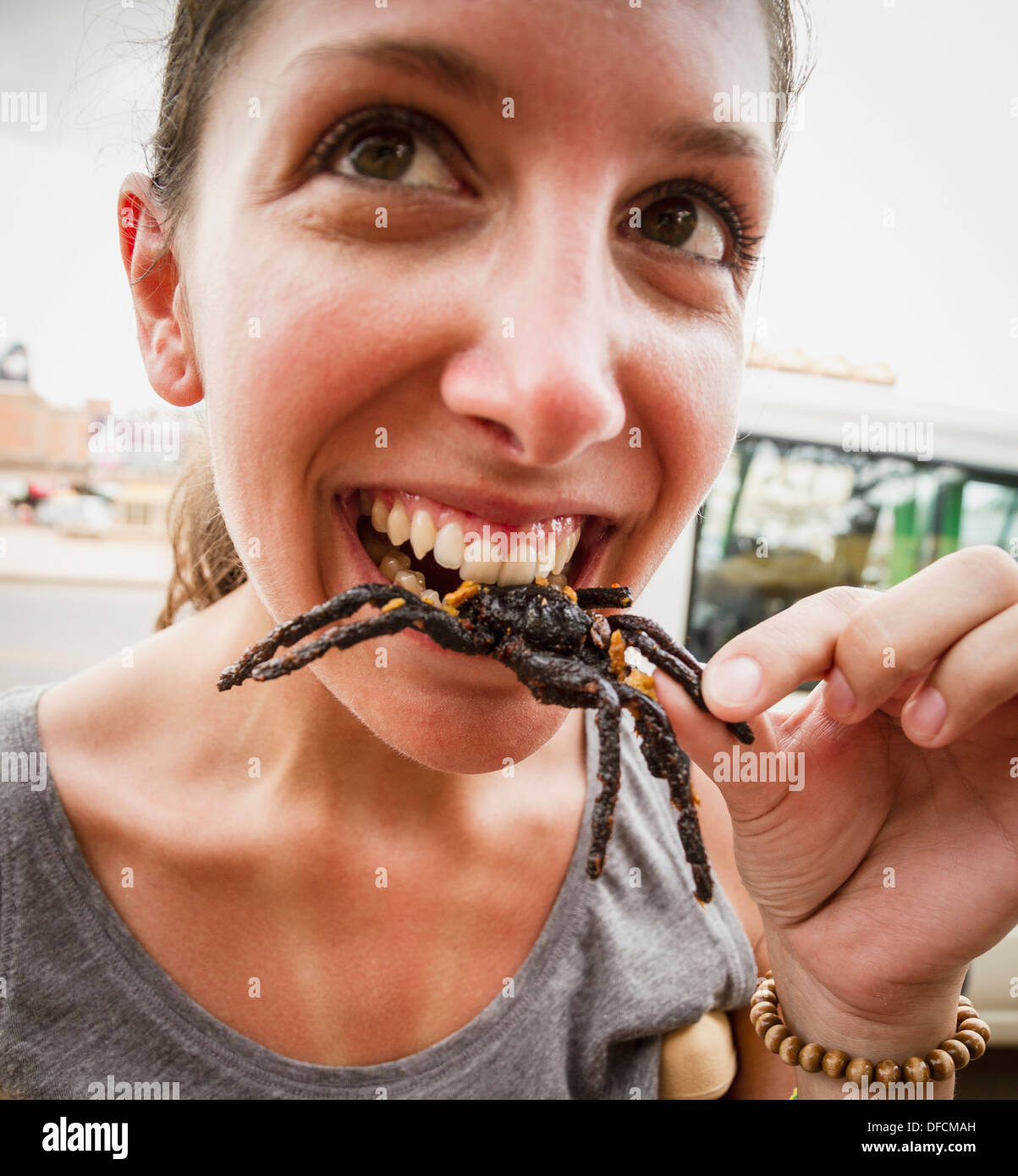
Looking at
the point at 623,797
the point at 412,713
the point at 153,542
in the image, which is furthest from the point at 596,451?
the point at 153,542

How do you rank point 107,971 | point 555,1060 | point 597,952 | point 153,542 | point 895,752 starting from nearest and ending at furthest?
1. point 895,752
2. point 107,971
3. point 555,1060
4. point 597,952
5. point 153,542

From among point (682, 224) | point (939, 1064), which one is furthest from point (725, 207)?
point (939, 1064)

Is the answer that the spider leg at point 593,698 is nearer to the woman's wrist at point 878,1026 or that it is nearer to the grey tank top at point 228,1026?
the woman's wrist at point 878,1026

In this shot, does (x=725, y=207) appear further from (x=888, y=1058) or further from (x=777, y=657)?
(x=888, y=1058)

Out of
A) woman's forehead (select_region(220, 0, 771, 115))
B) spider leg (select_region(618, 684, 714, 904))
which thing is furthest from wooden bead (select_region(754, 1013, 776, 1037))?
woman's forehead (select_region(220, 0, 771, 115))

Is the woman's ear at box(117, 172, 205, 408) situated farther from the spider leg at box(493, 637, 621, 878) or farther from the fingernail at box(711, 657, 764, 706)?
the fingernail at box(711, 657, 764, 706)
